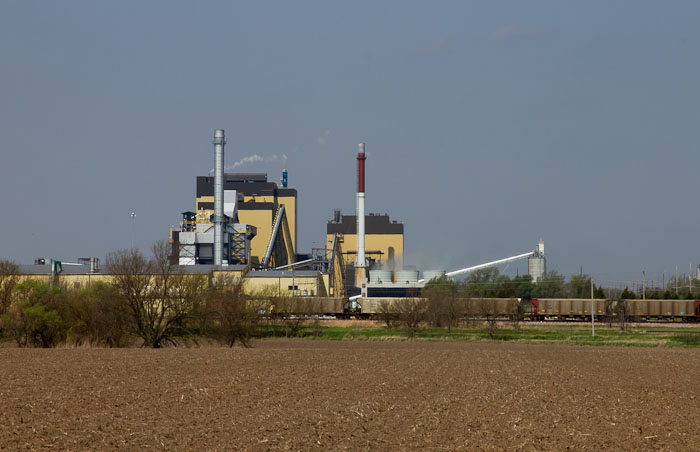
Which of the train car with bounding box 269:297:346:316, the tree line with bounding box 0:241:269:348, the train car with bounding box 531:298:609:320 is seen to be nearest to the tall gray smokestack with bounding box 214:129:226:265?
the train car with bounding box 269:297:346:316

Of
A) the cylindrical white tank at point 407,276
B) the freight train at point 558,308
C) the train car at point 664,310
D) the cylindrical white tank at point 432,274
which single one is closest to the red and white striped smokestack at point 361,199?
the cylindrical white tank at point 407,276

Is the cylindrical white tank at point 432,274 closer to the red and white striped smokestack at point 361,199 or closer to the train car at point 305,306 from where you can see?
the red and white striped smokestack at point 361,199

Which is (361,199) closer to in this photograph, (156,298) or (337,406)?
(156,298)

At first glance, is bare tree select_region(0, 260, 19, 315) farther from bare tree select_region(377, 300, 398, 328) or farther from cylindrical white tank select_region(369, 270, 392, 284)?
cylindrical white tank select_region(369, 270, 392, 284)

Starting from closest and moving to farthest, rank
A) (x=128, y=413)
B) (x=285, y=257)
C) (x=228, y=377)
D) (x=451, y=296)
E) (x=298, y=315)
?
(x=128, y=413) → (x=228, y=377) → (x=298, y=315) → (x=451, y=296) → (x=285, y=257)

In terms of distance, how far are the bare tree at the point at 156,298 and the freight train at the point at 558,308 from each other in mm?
33748

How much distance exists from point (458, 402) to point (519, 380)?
24.8ft

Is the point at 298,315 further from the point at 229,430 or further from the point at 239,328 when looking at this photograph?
the point at 229,430

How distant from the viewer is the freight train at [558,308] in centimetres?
8581

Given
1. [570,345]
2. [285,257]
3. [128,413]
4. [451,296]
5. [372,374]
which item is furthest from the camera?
[285,257]

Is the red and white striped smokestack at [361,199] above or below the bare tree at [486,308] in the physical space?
above

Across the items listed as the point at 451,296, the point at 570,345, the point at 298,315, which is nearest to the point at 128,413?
the point at 570,345

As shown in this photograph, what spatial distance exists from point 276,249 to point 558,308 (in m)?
42.8

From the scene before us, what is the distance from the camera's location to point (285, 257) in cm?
12406
